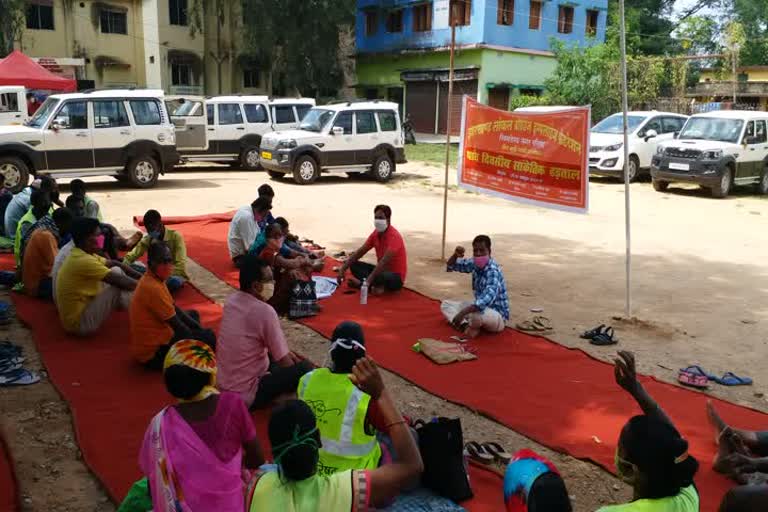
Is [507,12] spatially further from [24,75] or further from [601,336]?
[601,336]

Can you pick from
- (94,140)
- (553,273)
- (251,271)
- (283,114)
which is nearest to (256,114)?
(283,114)

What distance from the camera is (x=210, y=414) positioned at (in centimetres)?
260

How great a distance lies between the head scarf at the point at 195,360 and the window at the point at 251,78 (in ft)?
109

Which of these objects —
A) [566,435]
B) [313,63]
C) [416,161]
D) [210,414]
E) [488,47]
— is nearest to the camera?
[210,414]

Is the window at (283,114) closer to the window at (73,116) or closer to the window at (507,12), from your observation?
→ the window at (73,116)

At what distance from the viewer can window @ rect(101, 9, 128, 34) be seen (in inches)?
1175

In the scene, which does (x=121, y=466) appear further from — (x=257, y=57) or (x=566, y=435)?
(x=257, y=57)

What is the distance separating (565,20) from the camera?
31.1 meters

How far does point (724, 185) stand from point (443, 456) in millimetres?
14683

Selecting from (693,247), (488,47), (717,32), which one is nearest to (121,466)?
(693,247)

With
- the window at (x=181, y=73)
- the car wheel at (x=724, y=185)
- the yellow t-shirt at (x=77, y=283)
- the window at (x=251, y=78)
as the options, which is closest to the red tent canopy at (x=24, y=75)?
the yellow t-shirt at (x=77, y=283)

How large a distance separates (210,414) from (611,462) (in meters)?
2.50

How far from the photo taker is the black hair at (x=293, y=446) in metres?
2.12

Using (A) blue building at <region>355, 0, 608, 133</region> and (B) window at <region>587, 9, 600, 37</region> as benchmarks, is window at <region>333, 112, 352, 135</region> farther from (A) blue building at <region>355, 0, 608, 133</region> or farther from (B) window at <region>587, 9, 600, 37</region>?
(B) window at <region>587, 9, 600, 37</region>
